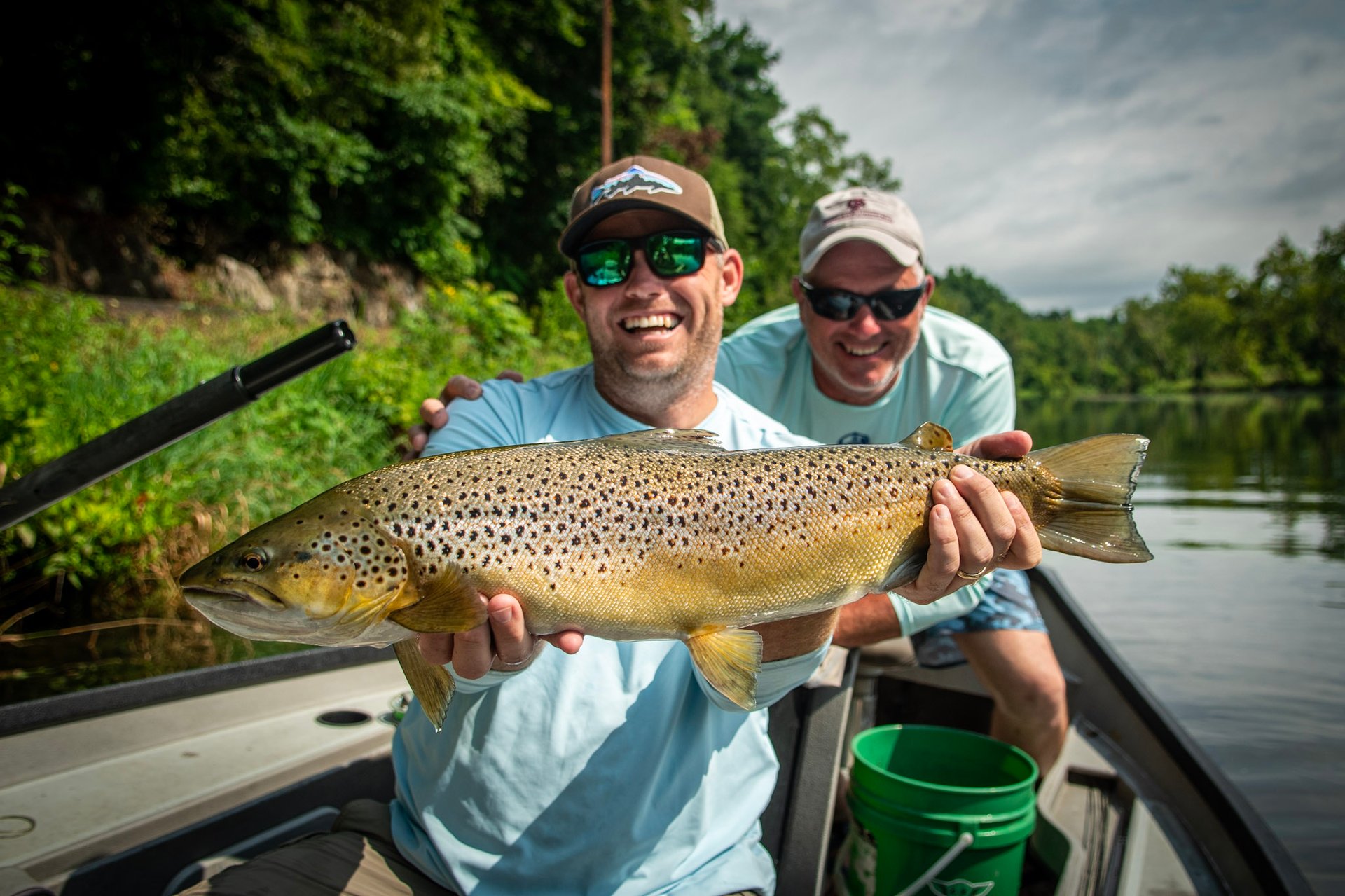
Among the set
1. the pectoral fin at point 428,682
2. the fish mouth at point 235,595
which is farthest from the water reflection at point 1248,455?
the fish mouth at point 235,595

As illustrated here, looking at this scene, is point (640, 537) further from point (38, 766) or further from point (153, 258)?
point (153, 258)

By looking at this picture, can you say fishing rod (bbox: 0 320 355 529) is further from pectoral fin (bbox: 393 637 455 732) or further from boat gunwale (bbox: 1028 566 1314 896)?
boat gunwale (bbox: 1028 566 1314 896)

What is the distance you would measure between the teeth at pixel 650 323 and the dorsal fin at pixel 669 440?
25.2 inches

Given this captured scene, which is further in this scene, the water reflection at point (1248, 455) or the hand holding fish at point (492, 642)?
the water reflection at point (1248, 455)

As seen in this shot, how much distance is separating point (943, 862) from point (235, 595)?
8.40 feet

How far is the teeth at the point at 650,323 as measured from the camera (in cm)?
305

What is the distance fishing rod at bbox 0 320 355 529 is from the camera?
2398mm

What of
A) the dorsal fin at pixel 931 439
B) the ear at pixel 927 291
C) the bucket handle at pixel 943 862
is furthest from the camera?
the ear at pixel 927 291

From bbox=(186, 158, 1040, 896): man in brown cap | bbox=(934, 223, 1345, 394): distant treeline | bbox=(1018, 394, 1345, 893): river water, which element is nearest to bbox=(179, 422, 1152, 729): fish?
bbox=(186, 158, 1040, 896): man in brown cap

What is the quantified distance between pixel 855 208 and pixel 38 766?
4.70 m

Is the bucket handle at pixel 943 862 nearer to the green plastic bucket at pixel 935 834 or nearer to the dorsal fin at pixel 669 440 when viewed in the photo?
the green plastic bucket at pixel 935 834

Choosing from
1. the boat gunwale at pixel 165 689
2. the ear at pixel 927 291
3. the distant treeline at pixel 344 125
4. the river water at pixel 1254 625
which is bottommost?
the river water at pixel 1254 625

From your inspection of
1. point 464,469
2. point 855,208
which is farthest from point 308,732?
point 855,208

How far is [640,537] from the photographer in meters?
2.26
